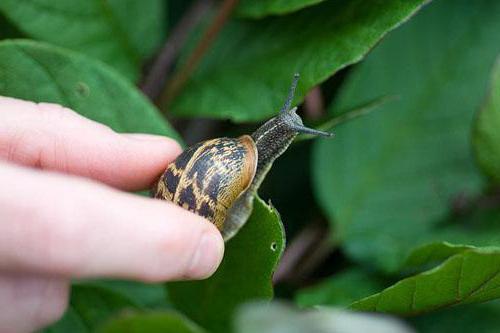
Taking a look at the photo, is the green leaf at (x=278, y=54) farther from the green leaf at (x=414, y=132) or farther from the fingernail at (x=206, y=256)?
the fingernail at (x=206, y=256)

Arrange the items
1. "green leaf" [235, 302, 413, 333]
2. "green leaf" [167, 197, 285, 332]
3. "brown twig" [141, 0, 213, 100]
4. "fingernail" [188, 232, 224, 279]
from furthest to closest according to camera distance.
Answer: "brown twig" [141, 0, 213, 100]
"green leaf" [167, 197, 285, 332]
"fingernail" [188, 232, 224, 279]
"green leaf" [235, 302, 413, 333]

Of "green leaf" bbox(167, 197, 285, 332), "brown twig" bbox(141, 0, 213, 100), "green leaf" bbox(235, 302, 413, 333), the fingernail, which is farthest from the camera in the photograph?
"brown twig" bbox(141, 0, 213, 100)

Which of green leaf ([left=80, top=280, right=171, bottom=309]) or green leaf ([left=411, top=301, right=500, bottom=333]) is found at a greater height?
green leaf ([left=411, top=301, right=500, bottom=333])

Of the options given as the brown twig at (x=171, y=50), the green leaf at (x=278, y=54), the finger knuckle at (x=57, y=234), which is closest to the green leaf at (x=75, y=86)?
the green leaf at (x=278, y=54)

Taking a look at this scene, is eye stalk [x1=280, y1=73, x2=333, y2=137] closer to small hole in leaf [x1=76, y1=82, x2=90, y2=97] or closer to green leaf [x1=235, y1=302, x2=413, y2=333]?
small hole in leaf [x1=76, y1=82, x2=90, y2=97]

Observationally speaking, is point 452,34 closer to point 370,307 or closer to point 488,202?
point 488,202

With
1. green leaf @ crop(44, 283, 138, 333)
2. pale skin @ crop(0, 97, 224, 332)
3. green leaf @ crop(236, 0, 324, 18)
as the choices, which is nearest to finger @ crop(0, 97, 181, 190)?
pale skin @ crop(0, 97, 224, 332)
